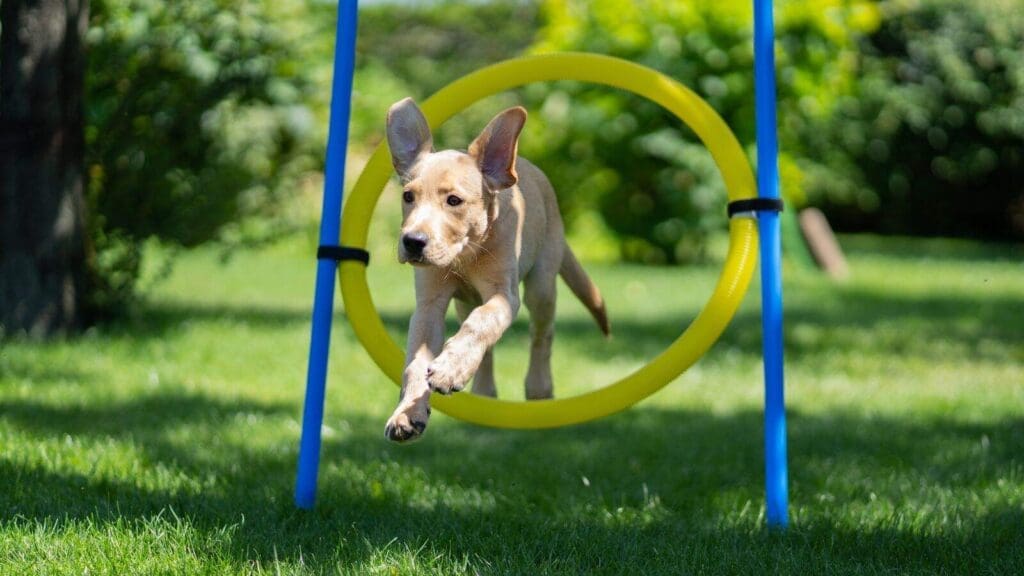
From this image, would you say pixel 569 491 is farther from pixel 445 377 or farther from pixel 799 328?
pixel 799 328

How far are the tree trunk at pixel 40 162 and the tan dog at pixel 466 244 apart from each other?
3.60 meters

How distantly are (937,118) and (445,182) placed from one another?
54.0 ft

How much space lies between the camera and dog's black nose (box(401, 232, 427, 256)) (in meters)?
2.76

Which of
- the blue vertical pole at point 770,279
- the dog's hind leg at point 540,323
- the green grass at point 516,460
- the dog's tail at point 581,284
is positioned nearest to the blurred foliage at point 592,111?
the green grass at point 516,460

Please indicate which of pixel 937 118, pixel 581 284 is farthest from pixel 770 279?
A: pixel 937 118

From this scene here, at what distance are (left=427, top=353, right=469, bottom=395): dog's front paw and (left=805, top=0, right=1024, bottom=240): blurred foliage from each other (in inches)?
570

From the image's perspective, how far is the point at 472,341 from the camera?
2.89 meters

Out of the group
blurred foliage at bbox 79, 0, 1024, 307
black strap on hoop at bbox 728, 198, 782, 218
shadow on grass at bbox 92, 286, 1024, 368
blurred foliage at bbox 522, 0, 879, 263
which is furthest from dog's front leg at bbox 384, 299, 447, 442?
blurred foliage at bbox 522, 0, 879, 263

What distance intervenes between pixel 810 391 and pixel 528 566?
3656mm

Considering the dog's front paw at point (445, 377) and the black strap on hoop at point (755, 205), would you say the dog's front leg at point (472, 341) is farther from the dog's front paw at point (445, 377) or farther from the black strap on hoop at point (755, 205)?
the black strap on hoop at point (755, 205)

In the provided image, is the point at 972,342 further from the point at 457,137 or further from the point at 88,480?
the point at 457,137

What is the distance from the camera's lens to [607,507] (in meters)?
3.99

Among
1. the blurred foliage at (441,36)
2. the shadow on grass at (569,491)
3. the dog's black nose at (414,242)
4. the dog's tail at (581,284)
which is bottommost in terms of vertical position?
the shadow on grass at (569,491)

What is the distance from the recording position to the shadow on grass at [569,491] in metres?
3.25
